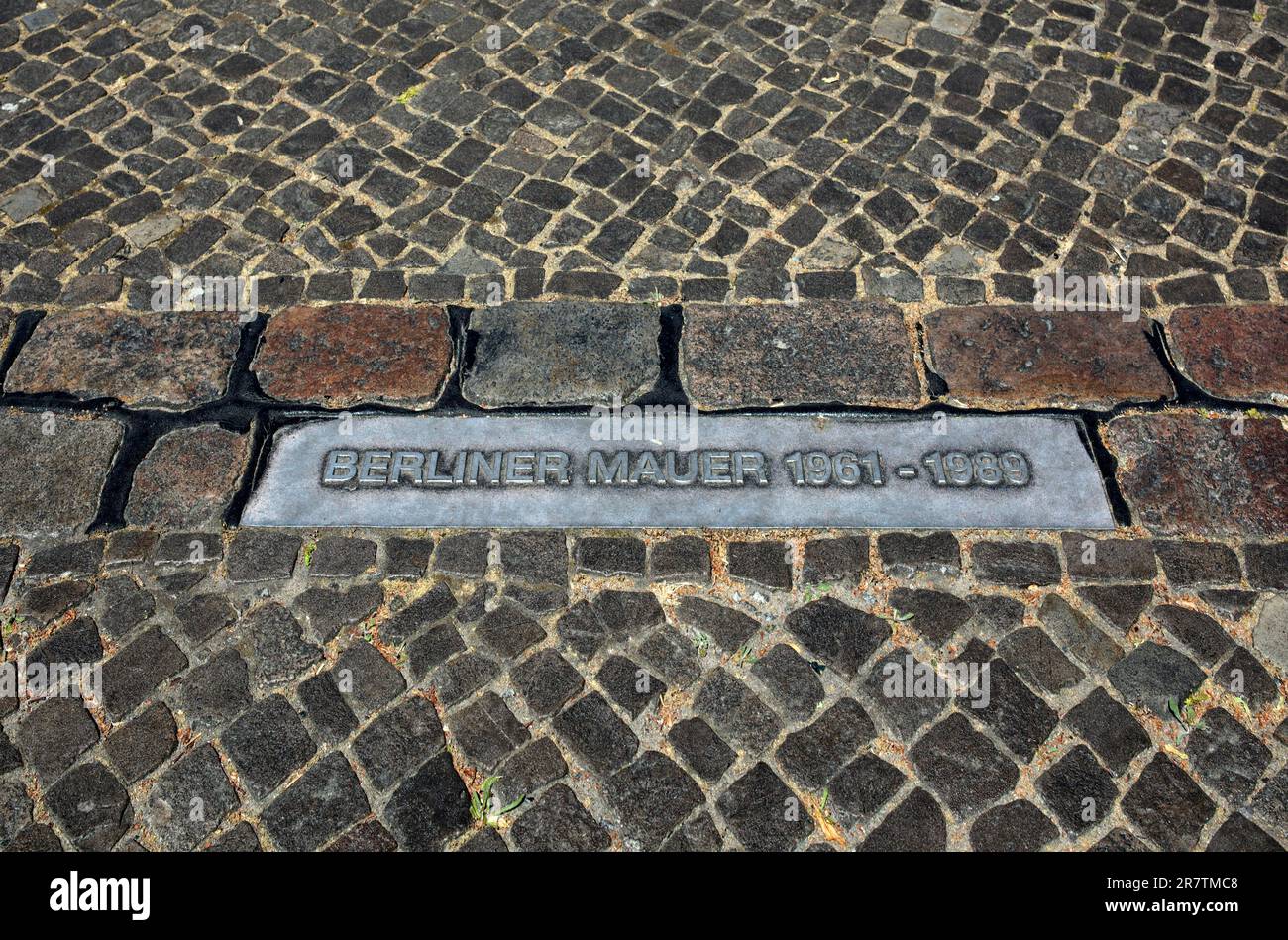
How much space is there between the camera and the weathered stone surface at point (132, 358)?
4805 millimetres

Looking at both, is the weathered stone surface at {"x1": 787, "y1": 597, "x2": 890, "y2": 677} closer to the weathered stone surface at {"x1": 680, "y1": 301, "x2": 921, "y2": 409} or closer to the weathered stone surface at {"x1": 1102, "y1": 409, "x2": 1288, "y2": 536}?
the weathered stone surface at {"x1": 680, "y1": 301, "x2": 921, "y2": 409}

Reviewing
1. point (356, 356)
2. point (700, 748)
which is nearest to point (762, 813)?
point (700, 748)

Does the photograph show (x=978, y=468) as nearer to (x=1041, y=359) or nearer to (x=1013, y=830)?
(x=1041, y=359)

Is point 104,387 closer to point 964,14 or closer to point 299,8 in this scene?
point 299,8

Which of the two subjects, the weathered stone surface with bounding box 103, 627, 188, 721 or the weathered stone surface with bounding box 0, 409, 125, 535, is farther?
the weathered stone surface with bounding box 0, 409, 125, 535

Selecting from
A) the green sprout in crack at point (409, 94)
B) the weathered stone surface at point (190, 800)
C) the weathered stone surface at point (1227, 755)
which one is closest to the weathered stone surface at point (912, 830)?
the weathered stone surface at point (1227, 755)

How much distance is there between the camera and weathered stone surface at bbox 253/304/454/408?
189 inches

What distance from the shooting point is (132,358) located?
194 inches

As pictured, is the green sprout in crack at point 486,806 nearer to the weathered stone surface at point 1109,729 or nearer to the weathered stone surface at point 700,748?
the weathered stone surface at point 700,748

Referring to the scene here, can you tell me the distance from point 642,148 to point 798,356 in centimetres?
175

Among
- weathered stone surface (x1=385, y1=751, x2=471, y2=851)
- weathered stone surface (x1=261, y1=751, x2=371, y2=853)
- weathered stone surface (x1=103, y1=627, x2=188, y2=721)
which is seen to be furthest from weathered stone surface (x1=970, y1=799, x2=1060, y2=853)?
weathered stone surface (x1=103, y1=627, x2=188, y2=721)

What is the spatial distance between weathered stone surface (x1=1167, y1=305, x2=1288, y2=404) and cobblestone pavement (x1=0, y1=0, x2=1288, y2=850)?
2 centimetres

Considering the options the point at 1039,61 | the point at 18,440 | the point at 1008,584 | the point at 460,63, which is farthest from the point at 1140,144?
the point at 18,440
